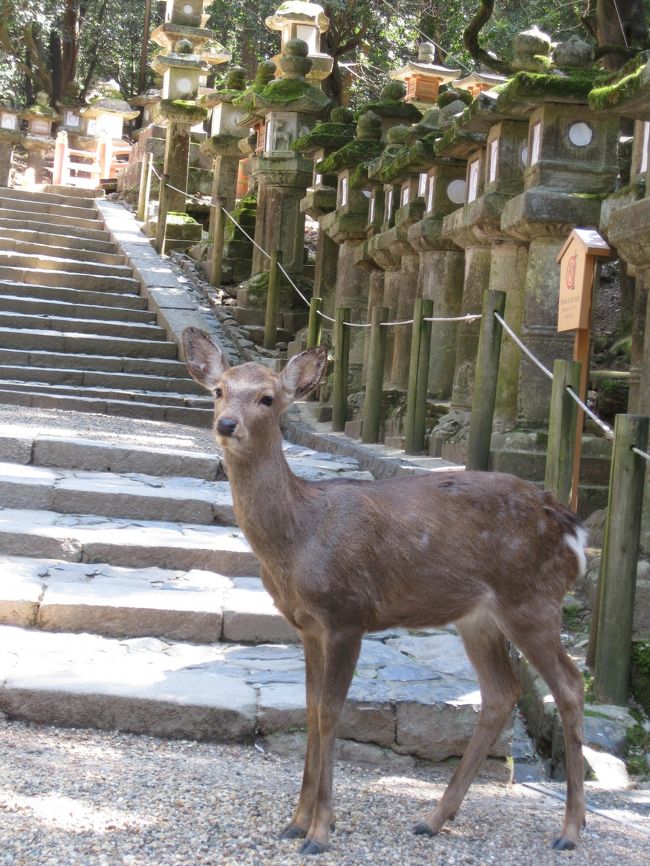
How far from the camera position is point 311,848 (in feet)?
10.7

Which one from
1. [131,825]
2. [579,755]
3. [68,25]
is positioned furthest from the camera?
[68,25]

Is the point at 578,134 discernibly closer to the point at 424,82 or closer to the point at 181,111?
the point at 424,82

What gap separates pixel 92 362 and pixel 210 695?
8.76 metres

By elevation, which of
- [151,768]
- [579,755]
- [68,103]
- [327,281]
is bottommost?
[151,768]

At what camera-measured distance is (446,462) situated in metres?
8.08

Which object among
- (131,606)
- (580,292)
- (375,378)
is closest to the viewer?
(131,606)

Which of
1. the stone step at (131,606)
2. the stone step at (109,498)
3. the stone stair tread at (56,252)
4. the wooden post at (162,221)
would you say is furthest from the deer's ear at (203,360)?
the wooden post at (162,221)

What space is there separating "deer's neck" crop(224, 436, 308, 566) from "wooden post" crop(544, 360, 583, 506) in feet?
7.58

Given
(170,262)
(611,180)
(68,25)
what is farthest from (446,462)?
(68,25)

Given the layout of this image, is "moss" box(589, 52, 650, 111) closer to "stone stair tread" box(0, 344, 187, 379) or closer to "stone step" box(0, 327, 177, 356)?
"stone stair tread" box(0, 344, 187, 379)

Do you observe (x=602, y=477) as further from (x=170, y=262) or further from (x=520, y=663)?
(x=170, y=262)

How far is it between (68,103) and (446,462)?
27427 mm

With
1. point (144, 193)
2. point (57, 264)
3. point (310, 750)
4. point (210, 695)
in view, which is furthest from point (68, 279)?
point (310, 750)

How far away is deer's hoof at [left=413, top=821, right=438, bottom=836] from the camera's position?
139 inches
